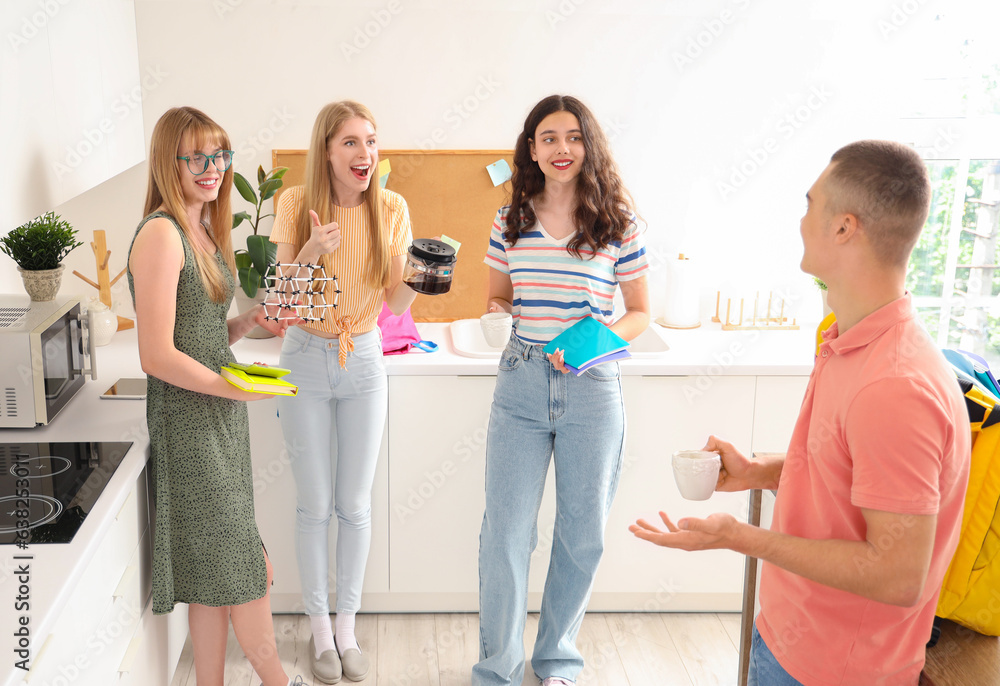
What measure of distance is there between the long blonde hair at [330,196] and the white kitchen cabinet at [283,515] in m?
0.59

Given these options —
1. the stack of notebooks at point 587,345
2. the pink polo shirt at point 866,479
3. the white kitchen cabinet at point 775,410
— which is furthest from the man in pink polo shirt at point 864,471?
the white kitchen cabinet at point 775,410

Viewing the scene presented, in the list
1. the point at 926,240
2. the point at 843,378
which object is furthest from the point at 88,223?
the point at 926,240

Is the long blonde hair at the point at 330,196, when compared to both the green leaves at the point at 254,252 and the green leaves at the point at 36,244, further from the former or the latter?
the green leaves at the point at 36,244

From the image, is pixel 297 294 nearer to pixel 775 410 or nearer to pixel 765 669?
pixel 765 669

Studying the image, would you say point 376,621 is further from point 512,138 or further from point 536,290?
point 512,138

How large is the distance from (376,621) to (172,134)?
1742 millimetres

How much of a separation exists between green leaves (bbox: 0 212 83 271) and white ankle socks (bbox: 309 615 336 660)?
1.25 meters

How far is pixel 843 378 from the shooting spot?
1.16m

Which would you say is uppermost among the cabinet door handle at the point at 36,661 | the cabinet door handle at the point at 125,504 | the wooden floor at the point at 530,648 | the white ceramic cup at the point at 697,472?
the white ceramic cup at the point at 697,472

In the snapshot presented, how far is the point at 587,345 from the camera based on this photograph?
2021mm

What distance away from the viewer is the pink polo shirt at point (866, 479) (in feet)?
3.42

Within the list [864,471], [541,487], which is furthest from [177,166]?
[864,471]

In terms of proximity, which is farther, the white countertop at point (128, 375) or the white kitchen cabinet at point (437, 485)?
the white kitchen cabinet at point (437, 485)

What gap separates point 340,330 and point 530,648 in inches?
47.4
